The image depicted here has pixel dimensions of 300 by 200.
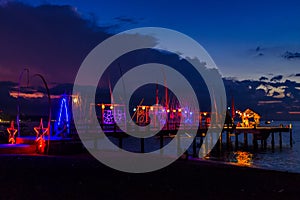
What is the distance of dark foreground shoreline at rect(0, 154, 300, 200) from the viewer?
33.0ft

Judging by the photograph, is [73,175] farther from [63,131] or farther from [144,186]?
[63,131]

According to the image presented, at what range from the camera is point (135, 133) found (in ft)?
129

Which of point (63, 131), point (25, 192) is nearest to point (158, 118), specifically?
point (63, 131)

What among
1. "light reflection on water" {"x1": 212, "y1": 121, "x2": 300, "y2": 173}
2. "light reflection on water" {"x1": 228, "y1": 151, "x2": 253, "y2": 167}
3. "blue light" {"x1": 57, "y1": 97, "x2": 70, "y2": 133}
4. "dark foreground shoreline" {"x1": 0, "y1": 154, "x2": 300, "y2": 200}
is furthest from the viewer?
"light reflection on water" {"x1": 228, "y1": 151, "x2": 253, "y2": 167}

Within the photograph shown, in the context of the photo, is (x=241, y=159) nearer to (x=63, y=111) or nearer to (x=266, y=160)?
(x=266, y=160)

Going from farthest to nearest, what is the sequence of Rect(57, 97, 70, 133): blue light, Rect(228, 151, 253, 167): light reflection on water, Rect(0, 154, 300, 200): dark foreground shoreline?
Rect(228, 151, 253, 167): light reflection on water → Rect(57, 97, 70, 133): blue light → Rect(0, 154, 300, 200): dark foreground shoreline

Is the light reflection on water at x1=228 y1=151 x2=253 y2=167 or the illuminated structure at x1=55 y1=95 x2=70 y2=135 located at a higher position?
the illuminated structure at x1=55 y1=95 x2=70 y2=135

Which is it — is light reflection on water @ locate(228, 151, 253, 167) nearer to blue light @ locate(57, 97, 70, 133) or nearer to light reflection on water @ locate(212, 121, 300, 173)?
light reflection on water @ locate(212, 121, 300, 173)

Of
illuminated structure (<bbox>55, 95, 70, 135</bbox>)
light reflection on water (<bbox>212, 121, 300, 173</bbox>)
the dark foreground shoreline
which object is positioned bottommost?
light reflection on water (<bbox>212, 121, 300, 173</bbox>)

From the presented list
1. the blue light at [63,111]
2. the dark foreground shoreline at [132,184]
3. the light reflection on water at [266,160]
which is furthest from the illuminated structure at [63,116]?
the dark foreground shoreline at [132,184]

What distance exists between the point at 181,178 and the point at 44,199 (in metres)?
5.76

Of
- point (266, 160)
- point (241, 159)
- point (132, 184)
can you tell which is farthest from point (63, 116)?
point (132, 184)

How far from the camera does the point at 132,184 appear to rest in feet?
38.8

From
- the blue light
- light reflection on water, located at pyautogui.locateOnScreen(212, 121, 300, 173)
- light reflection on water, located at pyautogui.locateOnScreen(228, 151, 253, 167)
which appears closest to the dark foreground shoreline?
light reflection on water, located at pyautogui.locateOnScreen(212, 121, 300, 173)
